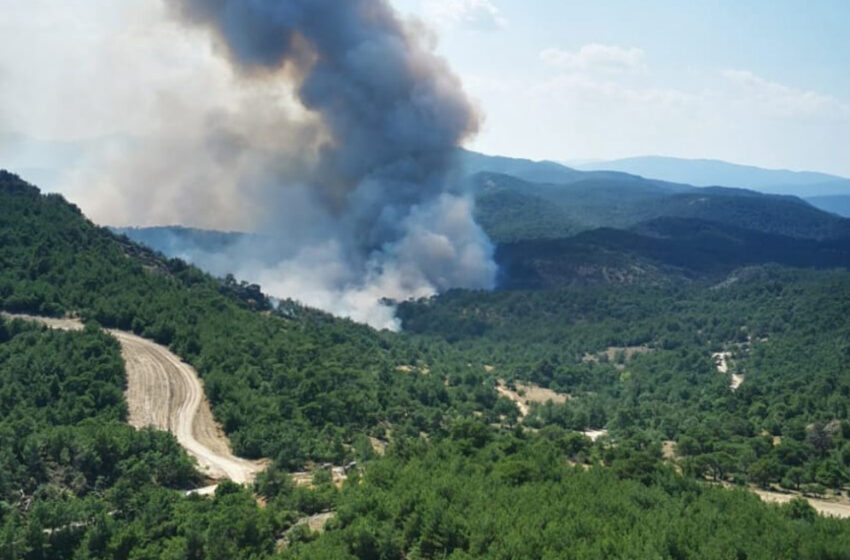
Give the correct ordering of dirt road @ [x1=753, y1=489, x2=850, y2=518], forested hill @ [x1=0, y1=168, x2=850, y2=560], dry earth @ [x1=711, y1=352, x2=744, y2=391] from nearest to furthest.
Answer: forested hill @ [x1=0, y1=168, x2=850, y2=560] < dirt road @ [x1=753, y1=489, x2=850, y2=518] < dry earth @ [x1=711, y1=352, x2=744, y2=391]

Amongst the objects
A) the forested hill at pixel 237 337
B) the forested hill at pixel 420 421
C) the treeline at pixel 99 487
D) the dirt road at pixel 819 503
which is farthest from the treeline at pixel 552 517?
the forested hill at pixel 237 337

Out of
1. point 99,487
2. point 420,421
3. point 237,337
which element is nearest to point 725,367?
point 420,421

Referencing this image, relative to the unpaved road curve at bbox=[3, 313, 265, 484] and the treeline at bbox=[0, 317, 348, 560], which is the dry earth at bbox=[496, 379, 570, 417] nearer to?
the unpaved road curve at bbox=[3, 313, 265, 484]

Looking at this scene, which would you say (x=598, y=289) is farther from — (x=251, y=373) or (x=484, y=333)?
(x=251, y=373)

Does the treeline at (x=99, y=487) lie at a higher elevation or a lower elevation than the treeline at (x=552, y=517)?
lower

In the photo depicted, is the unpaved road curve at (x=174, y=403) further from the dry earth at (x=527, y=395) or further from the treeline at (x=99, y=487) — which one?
the dry earth at (x=527, y=395)

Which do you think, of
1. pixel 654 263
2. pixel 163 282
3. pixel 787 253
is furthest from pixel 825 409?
pixel 787 253

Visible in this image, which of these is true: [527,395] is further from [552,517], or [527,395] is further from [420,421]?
[552,517]

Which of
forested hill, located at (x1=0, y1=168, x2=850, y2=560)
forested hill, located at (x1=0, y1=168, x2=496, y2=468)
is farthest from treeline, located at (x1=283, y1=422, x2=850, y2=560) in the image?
forested hill, located at (x1=0, y1=168, x2=496, y2=468)
